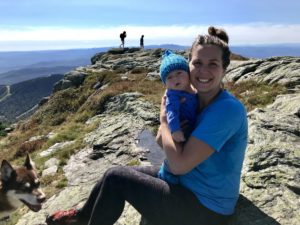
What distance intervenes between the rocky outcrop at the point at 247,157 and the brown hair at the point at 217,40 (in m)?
2.75

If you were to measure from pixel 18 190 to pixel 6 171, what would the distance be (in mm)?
554

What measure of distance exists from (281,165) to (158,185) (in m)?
3.02

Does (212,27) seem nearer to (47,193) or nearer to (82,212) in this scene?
(82,212)

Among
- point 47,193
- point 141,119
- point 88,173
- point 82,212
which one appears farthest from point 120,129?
point 82,212

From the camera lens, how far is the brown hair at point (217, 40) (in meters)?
6.11

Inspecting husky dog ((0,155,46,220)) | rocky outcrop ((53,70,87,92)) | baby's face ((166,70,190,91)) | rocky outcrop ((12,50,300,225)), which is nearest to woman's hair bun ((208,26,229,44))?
baby's face ((166,70,190,91))

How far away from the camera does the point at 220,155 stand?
6.14 meters

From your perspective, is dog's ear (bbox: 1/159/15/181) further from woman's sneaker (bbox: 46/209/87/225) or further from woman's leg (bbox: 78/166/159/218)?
woman's leg (bbox: 78/166/159/218)

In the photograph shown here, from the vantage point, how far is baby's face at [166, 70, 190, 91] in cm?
666

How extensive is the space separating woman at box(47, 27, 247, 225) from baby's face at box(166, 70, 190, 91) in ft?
0.51

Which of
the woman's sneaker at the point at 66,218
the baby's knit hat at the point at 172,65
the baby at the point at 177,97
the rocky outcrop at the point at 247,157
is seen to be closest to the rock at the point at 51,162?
the rocky outcrop at the point at 247,157

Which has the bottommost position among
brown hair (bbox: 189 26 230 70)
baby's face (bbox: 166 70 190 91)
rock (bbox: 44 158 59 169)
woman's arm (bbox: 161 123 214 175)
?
rock (bbox: 44 158 59 169)

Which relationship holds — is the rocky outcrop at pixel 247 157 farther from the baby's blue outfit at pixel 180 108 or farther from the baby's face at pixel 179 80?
the baby's face at pixel 179 80

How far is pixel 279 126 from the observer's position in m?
10.4
